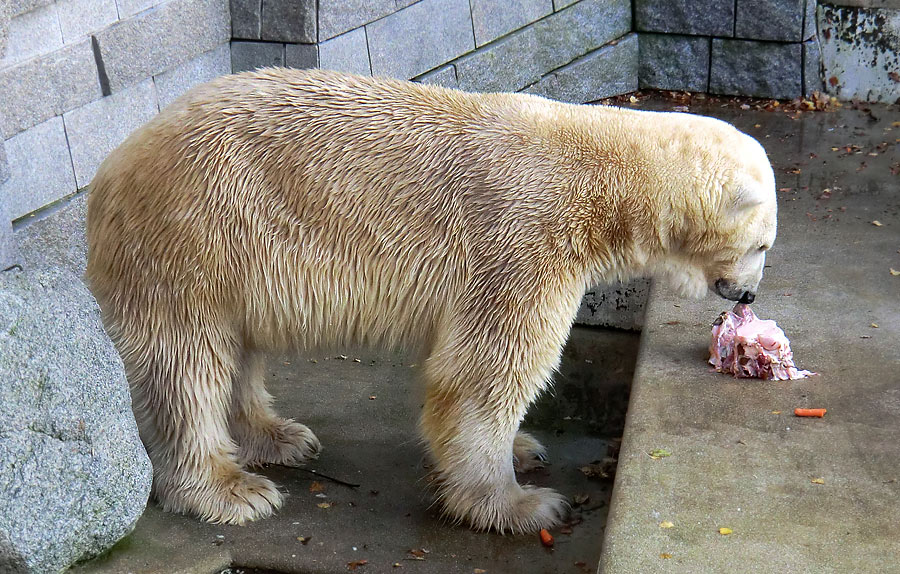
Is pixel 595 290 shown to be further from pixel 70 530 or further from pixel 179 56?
pixel 70 530

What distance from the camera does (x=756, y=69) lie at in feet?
25.6

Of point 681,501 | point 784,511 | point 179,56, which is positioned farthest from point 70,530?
point 179,56

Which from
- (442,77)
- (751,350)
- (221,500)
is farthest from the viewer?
(442,77)

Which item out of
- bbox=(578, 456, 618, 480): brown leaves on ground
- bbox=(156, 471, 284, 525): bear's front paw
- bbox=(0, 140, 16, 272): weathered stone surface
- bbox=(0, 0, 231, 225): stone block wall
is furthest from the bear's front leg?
bbox=(0, 0, 231, 225): stone block wall

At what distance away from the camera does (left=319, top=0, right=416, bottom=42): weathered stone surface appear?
545 centimetres

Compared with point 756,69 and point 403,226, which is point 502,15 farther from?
point 403,226

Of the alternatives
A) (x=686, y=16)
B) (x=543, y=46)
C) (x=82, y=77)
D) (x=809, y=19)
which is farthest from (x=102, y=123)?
(x=809, y=19)

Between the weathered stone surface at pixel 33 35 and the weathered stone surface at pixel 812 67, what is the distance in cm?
527

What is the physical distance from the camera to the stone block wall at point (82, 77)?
14.6 ft

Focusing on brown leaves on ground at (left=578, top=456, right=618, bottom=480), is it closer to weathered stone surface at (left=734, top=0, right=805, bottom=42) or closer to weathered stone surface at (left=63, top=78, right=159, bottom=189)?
weathered stone surface at (left=63, top=78, right=159, bottom=189)

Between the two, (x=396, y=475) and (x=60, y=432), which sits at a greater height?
(x=60, y=432)

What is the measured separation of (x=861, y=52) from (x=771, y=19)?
72 cm

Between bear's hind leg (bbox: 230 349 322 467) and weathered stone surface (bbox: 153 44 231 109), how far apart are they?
1.68 meters

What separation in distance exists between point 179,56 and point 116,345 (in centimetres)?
214
